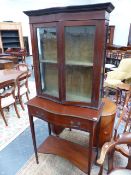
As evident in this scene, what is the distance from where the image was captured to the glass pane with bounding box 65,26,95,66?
117cm

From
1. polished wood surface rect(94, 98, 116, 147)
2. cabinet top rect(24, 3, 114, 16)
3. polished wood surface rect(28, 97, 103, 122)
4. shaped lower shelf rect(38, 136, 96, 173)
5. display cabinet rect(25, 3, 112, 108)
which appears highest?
cabinet top rect(24, 3, 114, 16)

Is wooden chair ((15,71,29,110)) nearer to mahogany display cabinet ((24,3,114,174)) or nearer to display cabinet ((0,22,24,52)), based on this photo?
mahogany display cabinet ((24,3,114,174))

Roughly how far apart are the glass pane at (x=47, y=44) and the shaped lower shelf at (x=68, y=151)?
43.6 inches

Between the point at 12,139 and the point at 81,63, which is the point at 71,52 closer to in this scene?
the point at 81,63

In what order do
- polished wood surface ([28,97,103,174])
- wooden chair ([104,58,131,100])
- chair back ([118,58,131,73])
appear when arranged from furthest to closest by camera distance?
chair back ([118,58,131,73]) < wooden chair ([104,58,131,100]) < polished wood surface ([28,97,103,174])

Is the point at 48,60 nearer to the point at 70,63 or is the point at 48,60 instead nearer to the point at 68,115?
the point at 70,63

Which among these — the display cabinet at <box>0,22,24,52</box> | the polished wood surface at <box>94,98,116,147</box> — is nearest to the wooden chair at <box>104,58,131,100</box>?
the polished wood surface at <box>94,98,116,147</box>

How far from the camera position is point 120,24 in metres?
7.43

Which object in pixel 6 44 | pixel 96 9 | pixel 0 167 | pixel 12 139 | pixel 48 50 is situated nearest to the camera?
pixel 96 9

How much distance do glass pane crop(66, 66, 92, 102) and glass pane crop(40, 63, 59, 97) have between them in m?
0.14

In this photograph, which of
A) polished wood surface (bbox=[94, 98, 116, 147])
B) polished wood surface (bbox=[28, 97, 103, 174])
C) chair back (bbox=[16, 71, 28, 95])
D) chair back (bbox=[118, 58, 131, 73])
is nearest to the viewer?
A: polished wood surface (bbox=[28, 97, 103, 174])

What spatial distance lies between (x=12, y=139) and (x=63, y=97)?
1.26 m

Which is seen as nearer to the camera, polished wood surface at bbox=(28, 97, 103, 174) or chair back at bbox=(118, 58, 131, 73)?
polished wood surface at bbox=(28, 97, 103, 174)

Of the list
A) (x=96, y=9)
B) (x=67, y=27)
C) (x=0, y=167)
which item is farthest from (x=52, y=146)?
(x=96, y=9)
